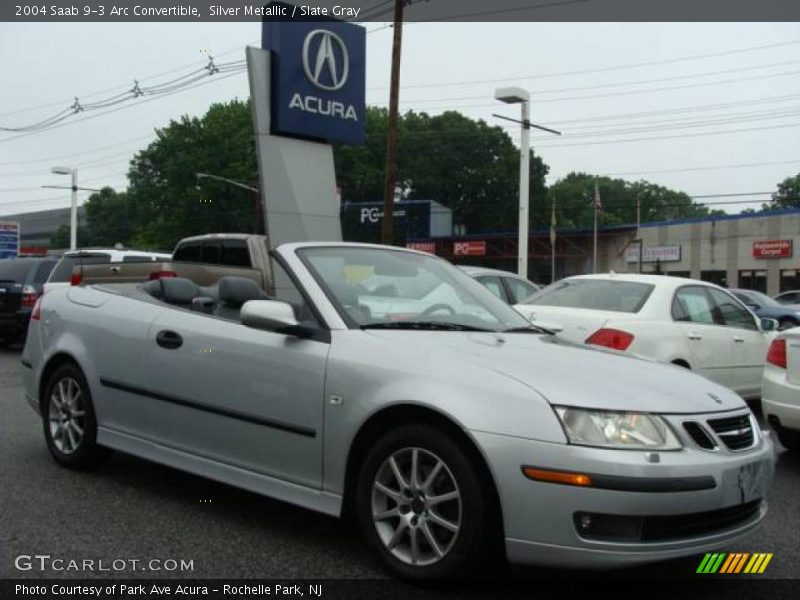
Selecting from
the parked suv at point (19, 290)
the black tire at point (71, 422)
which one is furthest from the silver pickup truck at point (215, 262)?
the parked suv at point (19, 290)

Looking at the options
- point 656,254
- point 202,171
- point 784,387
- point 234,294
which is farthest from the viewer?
point 202,171

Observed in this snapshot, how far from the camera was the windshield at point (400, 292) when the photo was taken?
13.8ft

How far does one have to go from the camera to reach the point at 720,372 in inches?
316

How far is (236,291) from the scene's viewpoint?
4.66 meters

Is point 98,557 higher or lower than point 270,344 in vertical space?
lower

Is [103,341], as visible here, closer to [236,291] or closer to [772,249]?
[236,291]

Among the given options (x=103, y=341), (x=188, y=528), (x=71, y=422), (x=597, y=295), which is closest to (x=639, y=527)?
(x=188, y=528)

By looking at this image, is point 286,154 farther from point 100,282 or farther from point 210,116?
point 210,116

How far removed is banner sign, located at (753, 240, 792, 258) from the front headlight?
157 feet

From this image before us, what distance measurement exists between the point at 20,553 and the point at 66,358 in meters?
1.86

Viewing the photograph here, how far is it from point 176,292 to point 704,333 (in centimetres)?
514

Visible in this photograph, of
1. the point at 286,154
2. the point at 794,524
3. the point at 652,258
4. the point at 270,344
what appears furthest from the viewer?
the point at 652,258

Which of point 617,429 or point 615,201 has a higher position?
point 615,201

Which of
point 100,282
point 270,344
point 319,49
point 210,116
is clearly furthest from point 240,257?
point 210,116
